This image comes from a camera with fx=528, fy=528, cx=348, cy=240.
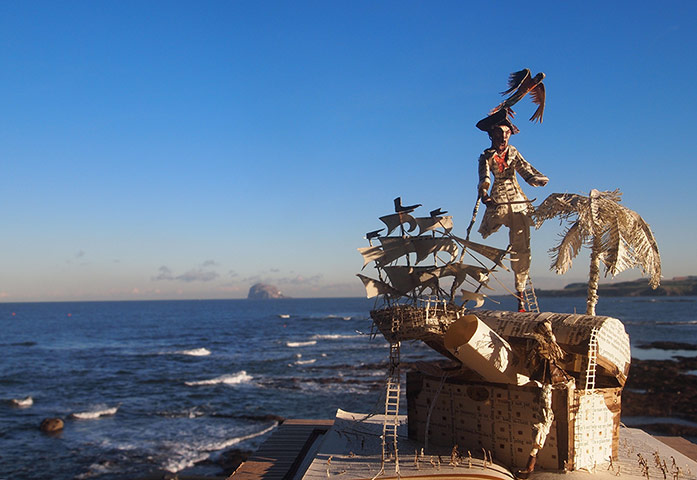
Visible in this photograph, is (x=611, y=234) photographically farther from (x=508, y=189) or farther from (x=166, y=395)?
(x=166, y=395)

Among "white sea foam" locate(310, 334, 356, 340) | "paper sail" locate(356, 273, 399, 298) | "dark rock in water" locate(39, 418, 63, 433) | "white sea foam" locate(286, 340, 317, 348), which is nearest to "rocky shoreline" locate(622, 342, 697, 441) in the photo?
"paper sail" locate(356, 273, 399, 298)

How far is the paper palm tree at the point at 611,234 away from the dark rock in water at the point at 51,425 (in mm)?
35920

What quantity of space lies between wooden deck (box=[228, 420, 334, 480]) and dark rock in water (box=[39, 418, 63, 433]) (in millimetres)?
22481

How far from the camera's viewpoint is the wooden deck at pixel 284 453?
A: 53.0ft

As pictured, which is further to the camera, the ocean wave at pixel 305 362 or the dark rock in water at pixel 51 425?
the ocean wave at pixel 305 362

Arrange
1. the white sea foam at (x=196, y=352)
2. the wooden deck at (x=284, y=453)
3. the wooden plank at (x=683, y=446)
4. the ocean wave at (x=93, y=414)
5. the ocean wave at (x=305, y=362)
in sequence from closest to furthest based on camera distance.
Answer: the wooden deck at (x=284, y=453), the wooden plank at (x=683, y=446), the ocean wave at (x=93, y=414), the ocean wave at (x=305, y=362), the white sea foam at (x=196, y=352)

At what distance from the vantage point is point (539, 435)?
12.7m

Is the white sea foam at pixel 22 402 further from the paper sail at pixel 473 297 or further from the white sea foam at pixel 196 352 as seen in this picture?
the paper sail at pixel 473 297

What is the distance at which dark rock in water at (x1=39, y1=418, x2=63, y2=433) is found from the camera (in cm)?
3591

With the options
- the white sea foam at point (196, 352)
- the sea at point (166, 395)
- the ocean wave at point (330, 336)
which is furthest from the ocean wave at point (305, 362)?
the ocean wave at point (330, 336)

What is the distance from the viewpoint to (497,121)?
609 inches

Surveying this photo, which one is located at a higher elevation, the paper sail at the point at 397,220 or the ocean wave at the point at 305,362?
the paper sail at the point at 397,220

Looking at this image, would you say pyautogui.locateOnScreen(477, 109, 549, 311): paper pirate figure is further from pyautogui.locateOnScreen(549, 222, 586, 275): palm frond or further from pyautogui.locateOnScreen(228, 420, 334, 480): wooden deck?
pyautogui.locateOnScreen(228, 420, 334, 480): wooden deck

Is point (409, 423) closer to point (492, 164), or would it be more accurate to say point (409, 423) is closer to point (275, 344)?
point (492, 164)
